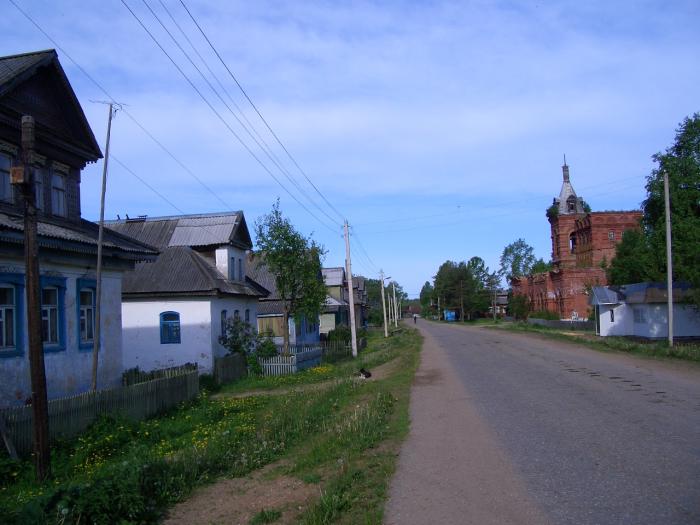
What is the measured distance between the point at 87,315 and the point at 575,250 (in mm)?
57904

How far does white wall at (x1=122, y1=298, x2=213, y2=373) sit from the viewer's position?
25609 mm

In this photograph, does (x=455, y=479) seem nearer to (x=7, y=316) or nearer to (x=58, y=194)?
(x=7, y=316)

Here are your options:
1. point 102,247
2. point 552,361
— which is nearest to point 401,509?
point 102,247

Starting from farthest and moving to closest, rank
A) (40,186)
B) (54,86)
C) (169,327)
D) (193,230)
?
(193,230) → (169,327) → (54,86) → (40,186)

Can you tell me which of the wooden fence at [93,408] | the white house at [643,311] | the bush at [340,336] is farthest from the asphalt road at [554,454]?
the bush at [340,336]

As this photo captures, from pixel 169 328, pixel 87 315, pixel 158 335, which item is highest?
pixel 87 315

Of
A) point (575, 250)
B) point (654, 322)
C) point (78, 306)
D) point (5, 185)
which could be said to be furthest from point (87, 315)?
point (575, 250)

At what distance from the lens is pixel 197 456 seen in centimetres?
889

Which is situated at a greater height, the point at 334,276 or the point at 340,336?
the point at 334,276

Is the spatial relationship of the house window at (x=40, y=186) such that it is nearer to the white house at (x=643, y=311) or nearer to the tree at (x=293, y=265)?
the tree at (x=293, y=265)

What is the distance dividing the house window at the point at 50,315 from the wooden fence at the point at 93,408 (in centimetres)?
247

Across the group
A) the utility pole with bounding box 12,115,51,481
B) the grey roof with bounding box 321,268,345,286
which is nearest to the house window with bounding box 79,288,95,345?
the utility pole with bounding box 12,115,51,481

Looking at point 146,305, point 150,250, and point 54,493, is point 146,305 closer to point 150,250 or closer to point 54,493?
point 150,250

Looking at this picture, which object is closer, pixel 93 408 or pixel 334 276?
pixel 93 408
